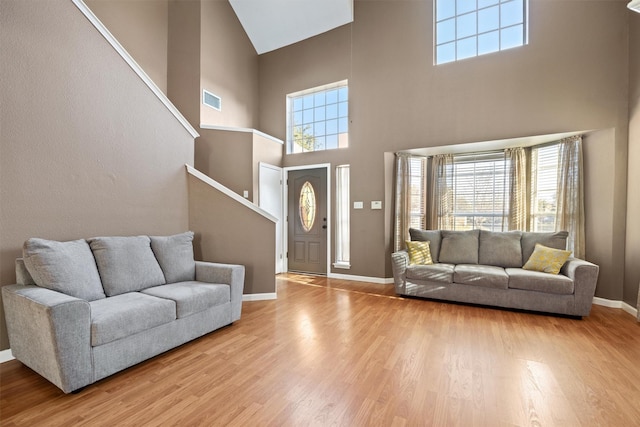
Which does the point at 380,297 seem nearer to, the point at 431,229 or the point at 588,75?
the point at 431,229

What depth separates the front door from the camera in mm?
5461

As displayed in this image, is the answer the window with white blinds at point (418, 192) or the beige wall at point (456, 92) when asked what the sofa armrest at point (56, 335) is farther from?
the window with white blinds at point (418, 192)

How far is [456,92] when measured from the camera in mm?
4371

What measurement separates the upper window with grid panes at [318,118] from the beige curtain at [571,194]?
3233mm

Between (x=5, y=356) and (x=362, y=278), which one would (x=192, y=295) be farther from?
(x=362, y=278)

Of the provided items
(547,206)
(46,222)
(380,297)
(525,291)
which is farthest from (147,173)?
(547,206)

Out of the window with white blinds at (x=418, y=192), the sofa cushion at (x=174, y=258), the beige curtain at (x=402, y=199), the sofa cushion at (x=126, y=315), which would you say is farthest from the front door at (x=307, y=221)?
the sofa cushion at (x=126, y=315)

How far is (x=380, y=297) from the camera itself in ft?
13.4

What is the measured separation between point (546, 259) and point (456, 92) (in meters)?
2.66

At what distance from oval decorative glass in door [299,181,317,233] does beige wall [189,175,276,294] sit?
1825 mm

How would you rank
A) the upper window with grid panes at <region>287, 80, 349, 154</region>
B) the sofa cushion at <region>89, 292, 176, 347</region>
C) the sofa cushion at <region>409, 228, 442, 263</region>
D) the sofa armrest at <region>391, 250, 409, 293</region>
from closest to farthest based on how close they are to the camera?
the sofa cushion at <region>89, 292, 176, 347</region>
the sofa armrest at <region>391, 250, 409, 293</region>
the sofa cushion at <region>409, 228, 442, 263</region>
the upper window with grid panes at <region>287, 80, 349, 154</region>

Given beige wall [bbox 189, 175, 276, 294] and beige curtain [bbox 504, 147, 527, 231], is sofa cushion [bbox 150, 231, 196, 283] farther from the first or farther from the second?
beige curtain [bbox 504, 147, 527, 231]

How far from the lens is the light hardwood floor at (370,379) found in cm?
167

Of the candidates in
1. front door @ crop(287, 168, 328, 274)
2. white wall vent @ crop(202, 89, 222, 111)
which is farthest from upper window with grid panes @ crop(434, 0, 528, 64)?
white wall vent @ crop(202, 89, 222, 111)
